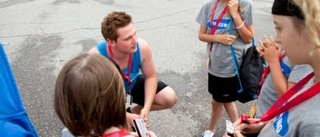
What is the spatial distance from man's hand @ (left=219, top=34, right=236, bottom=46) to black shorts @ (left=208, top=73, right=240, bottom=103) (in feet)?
Answer: 1.00

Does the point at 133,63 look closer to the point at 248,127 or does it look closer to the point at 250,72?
the point at 250,72

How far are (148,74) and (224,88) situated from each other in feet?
2.11

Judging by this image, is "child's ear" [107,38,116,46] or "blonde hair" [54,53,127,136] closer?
"blonde hair" [54,53,127,136]

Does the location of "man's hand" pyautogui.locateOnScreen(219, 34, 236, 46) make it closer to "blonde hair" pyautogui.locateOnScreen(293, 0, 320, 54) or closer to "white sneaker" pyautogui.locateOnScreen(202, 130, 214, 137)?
"white sneaker" pyautogui.locateOnScreen(202, 130, 214, 137)

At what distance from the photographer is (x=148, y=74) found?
9.20ft

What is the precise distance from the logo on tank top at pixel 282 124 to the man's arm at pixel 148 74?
150 cm

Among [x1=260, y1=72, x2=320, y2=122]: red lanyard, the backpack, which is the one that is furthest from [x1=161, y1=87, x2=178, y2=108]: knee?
[x1=260, y1=72, x2=320, y2=122]: red lanyard

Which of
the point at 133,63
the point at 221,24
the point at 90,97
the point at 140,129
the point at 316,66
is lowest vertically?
the point at 133,63

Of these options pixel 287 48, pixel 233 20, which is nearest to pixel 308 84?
pixel 287 48

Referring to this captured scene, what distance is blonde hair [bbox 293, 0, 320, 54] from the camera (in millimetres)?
1063

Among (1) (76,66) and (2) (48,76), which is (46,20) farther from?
(1) (76,66)

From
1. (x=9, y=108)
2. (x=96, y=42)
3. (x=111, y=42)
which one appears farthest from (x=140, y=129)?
(x=96, y=42)

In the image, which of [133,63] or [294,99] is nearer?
[294,99]

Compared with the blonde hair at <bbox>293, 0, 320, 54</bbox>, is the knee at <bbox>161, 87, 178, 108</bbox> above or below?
below
